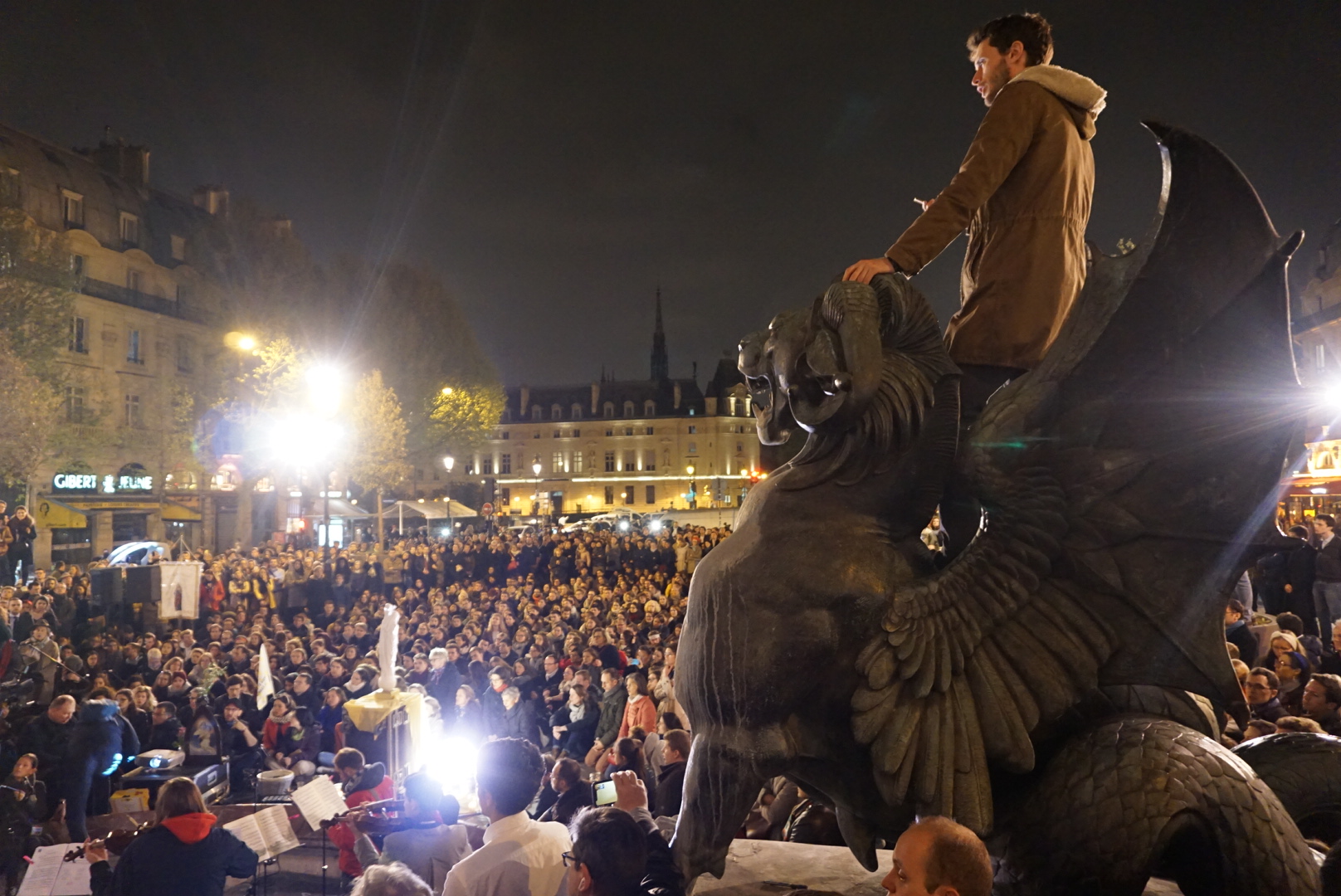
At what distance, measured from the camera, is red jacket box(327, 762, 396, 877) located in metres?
6.13

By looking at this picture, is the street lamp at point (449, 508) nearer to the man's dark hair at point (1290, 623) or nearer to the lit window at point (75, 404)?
the lit window at point (75, 404)

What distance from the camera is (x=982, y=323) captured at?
2.72 m

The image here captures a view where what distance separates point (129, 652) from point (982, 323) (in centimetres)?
1231

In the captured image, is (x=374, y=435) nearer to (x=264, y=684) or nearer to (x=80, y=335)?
(x=80, y=335)

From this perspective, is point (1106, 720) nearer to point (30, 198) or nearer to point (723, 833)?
point (723, 833)

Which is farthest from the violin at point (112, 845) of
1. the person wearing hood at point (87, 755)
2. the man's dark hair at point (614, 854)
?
the man's dark hair at point (614, 854)

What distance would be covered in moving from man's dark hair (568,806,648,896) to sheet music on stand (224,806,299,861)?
3812mm

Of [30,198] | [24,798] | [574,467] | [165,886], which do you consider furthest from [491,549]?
[574,467]

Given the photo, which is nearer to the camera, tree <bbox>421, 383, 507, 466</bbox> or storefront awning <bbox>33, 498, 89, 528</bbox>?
storefront awning <bbox>33, 498, 89, 528</bbox>

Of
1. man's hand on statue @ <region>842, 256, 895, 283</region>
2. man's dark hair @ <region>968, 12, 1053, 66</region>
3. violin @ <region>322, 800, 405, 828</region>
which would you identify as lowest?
violin @ <region>322, 800, 405, 828</region>

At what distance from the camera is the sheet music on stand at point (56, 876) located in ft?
16.8

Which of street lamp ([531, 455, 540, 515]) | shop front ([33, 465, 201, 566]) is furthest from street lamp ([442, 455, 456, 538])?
street lamp ([531, 455, 540, 515])

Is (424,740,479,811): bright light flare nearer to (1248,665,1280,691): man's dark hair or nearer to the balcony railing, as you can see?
(1248,665,1280,691): man's dark hair

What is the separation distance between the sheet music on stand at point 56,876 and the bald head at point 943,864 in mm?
5414
